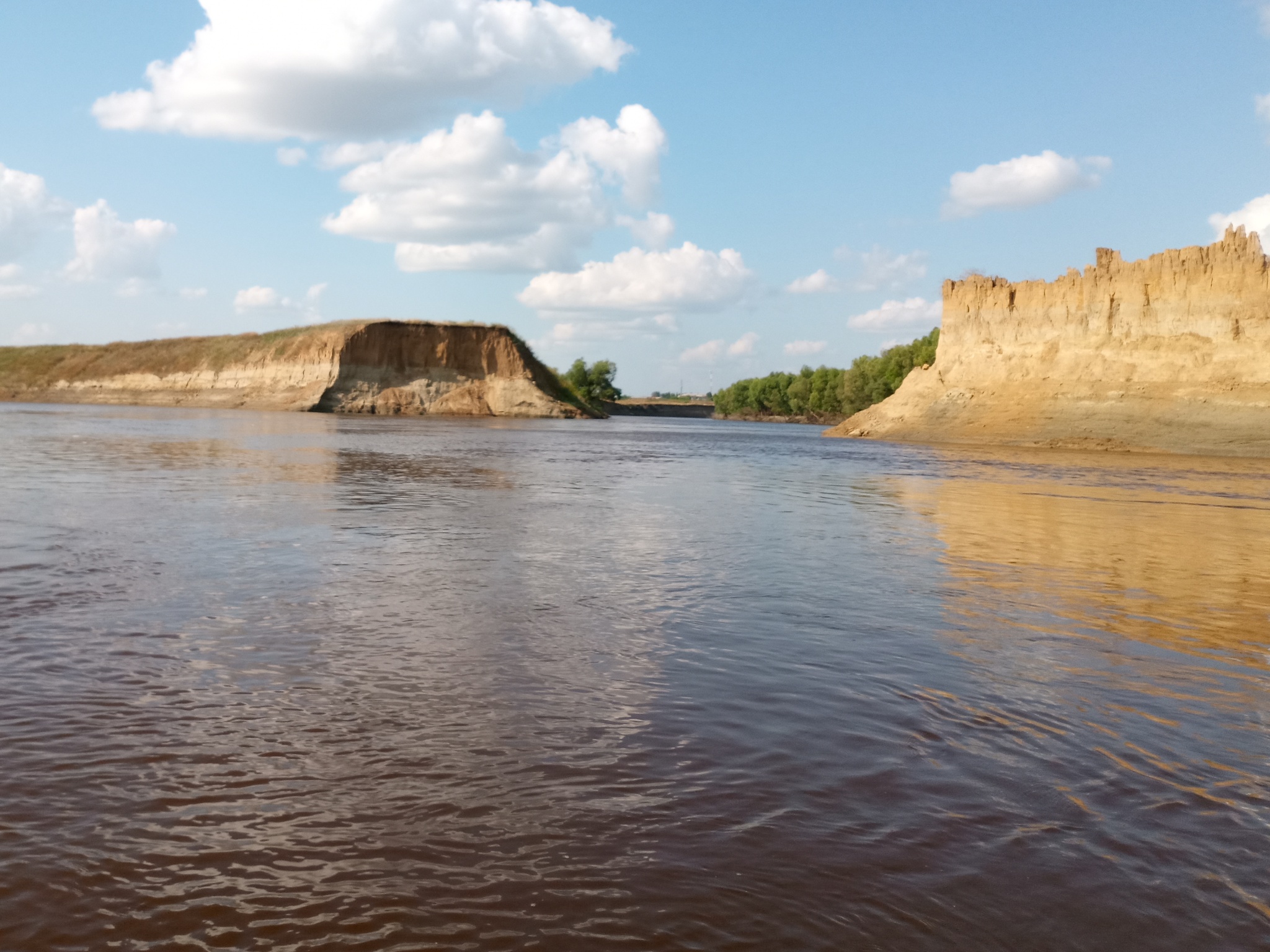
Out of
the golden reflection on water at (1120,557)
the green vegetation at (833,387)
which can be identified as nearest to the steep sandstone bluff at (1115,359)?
the green vegetation at (833,387)

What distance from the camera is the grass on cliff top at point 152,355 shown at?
94688 millimetres

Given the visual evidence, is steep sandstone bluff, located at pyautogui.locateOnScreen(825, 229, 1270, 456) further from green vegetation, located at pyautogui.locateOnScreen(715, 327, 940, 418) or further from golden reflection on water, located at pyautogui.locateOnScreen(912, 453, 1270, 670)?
golden reflection on water, located at pyautogui.locateOnScreen(912, 453, 1270, 670)

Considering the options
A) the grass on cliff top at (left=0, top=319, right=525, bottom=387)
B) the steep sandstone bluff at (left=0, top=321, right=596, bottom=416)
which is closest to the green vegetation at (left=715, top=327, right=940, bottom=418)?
the steep sandstone bluff at (left=0, top=321, right=596, bottom=416)

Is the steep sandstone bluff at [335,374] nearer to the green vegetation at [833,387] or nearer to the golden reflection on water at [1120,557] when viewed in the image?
the green vegetation at [833,387]

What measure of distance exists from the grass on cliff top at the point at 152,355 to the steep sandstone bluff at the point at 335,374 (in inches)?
6.9

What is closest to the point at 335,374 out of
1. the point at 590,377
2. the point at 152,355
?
the point at 152,355

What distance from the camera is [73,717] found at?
14.9ft

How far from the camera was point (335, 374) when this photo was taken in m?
87.1

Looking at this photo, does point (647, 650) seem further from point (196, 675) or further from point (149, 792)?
point (149, 792)

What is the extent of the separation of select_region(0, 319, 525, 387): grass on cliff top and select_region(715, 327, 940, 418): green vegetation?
53.2 metres

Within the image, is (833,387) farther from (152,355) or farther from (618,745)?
(618,745)

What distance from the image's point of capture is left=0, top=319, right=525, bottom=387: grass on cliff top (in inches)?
3728

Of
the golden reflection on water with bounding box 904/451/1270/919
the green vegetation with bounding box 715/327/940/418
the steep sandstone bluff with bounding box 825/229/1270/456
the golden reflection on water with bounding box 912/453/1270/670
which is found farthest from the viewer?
the green vegetation with bounding box 715/327/940/418

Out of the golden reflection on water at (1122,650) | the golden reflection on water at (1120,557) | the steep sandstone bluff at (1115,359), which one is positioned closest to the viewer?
the golden reflection on water at (1122,650)
